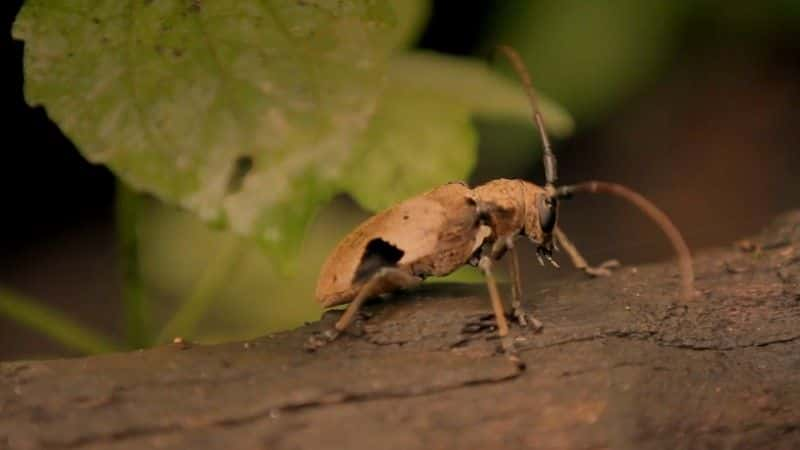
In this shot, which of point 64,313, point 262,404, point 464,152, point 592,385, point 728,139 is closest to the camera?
point 262,404

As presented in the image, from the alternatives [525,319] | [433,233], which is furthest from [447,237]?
[525,319]

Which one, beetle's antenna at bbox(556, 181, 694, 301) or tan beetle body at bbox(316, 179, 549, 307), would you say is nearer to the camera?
beetle's antenna at bbox(556, 181, 694, 301)

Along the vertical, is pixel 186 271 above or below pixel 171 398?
below

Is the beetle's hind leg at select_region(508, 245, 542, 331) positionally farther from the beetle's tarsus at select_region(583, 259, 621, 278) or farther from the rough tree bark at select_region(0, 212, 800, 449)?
the beetle's tarsus at select_region(583, 259, 621, 278)

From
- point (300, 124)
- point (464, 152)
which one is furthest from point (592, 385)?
→ point (464, 152)

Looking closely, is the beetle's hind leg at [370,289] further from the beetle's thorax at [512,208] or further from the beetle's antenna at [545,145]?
the beetle's antenna at [545,145]

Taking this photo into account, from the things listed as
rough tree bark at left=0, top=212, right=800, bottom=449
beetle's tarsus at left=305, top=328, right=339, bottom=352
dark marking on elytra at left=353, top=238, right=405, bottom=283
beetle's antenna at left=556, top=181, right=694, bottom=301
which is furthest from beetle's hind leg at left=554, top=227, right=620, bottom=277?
beetle's tarsus at left=305, top=328, right=339, bottom=352

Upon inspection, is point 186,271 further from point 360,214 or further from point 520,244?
point 520,244

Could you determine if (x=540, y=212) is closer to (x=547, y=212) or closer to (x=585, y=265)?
(x=547, y=212)
